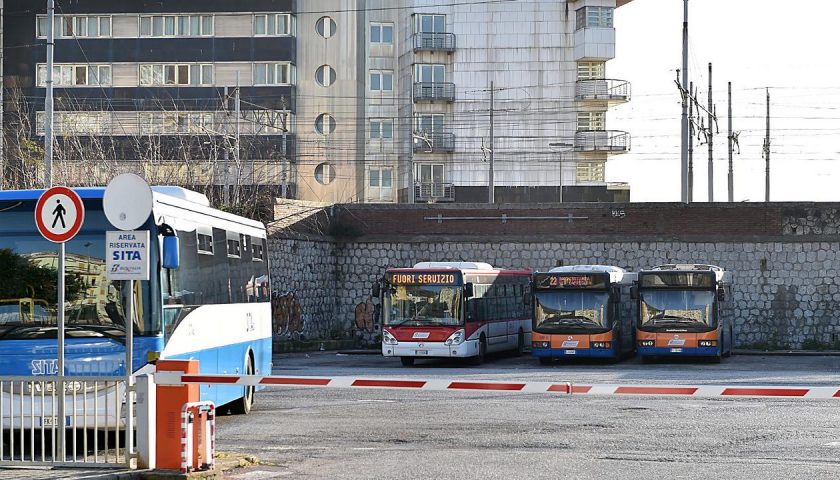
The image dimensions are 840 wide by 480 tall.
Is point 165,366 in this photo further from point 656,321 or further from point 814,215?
point 814,215

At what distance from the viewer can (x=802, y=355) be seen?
1731 inches

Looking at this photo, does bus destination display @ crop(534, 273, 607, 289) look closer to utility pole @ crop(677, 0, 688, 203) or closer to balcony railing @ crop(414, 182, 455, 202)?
utility pole @ crop(677, 0, 688, 203)

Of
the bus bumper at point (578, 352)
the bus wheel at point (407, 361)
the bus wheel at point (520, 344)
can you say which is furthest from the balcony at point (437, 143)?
the bus bumper at point (578, 352)

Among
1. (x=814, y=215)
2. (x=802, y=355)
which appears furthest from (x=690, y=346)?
(x=814, y=215)

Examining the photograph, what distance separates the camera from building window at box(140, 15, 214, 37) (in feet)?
251

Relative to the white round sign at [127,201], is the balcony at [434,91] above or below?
above

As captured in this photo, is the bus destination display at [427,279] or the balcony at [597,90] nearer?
the bus destination display at [427,279]

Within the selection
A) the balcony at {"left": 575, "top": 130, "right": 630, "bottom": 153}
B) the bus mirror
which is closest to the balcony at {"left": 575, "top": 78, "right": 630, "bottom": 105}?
the balcony at {"left": 575, "top": 130, "right": 630, "bottom": 153}

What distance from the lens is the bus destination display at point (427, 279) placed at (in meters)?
36.1

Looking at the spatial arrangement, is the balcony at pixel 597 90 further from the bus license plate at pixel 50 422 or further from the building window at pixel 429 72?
the bus license plate at pixel 50 422

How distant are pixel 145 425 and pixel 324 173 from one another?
6744 cm

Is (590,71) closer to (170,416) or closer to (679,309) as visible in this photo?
(679,309)

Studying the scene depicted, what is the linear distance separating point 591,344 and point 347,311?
15695 millimetres

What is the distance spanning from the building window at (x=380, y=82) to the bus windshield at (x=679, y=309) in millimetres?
42750
